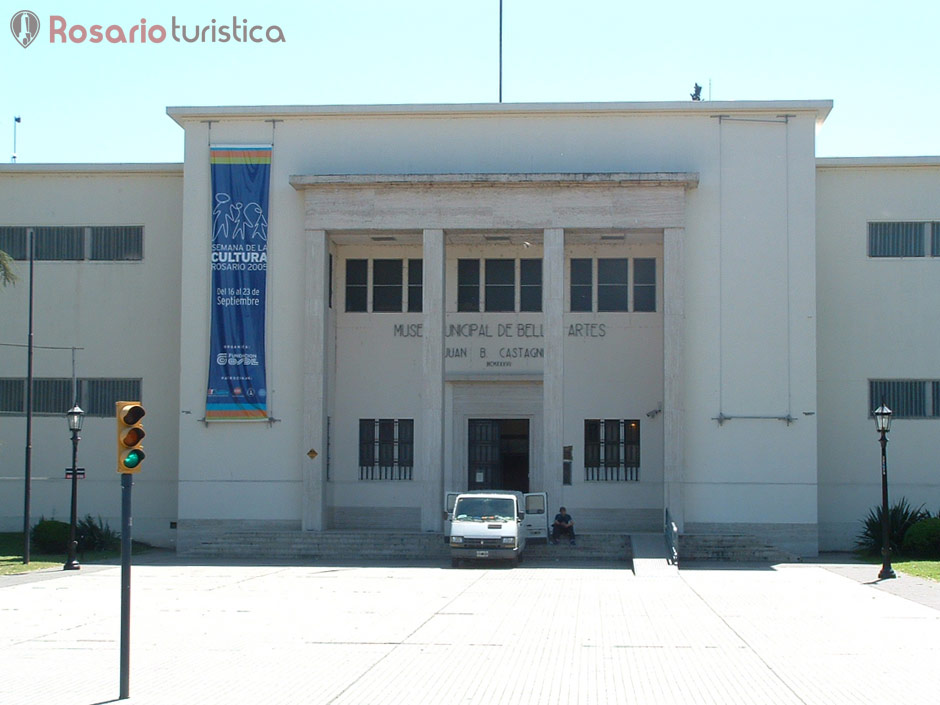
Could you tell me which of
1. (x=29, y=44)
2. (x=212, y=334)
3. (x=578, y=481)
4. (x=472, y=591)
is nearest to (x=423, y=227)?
(x=212, y=334)

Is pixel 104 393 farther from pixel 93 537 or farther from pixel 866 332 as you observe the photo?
pixel 866 332

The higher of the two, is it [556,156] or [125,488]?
[556,156]

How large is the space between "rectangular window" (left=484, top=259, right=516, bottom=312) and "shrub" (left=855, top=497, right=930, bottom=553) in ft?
41.4

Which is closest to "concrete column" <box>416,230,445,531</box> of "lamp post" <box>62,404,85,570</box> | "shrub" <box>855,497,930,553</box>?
"lamp post" <box>62,404,85,570</box>

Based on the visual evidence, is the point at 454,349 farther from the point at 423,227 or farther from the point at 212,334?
the point at 212,334

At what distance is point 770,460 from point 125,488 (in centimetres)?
2429

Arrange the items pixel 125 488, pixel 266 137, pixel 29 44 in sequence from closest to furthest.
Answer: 1. pixel 125 488
2. pixel 29 44
3. pixel 266 137

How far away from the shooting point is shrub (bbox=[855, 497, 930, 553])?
3241cm

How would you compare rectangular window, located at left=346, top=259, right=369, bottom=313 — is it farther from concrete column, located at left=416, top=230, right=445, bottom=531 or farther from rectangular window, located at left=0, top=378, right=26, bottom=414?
rectangular window, located at left=0, top=378, right=26, bottom=414

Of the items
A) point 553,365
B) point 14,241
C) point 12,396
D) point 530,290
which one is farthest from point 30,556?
point 530,290

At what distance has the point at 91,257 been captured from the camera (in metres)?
37.8

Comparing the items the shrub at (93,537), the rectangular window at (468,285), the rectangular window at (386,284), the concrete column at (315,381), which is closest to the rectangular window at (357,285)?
the rectangular window at (386,284)

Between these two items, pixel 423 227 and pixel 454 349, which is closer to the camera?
pixel 423 227

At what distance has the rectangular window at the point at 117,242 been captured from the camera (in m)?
37.8
